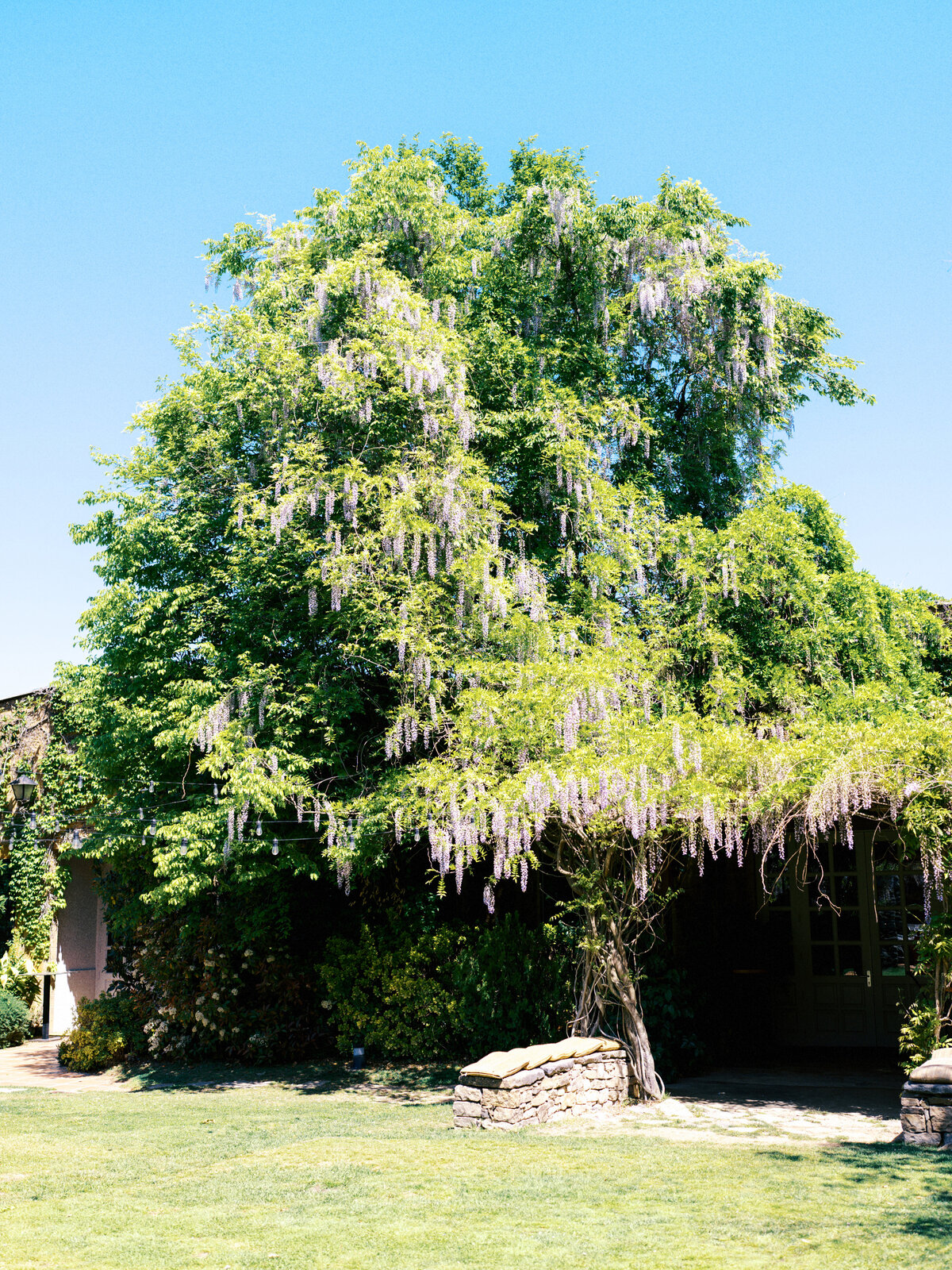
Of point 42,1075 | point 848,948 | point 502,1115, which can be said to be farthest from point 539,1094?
point 42,1075

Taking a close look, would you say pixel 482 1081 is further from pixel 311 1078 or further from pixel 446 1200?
pixel 311 1078

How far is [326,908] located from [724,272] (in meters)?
8.68

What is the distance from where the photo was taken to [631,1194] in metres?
5.81

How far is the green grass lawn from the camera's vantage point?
191 inches

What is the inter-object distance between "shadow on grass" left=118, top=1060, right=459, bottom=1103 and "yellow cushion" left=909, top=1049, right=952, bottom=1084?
437 centimetres

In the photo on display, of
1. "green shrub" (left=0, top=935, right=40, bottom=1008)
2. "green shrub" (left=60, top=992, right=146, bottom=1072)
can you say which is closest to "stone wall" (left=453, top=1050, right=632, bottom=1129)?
"green shrub" (left=60, top=992, right=146, bottom=1072)

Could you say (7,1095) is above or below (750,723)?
below

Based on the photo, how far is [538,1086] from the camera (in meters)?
8.01

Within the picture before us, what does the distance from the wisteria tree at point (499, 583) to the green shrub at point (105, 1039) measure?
1.53 m

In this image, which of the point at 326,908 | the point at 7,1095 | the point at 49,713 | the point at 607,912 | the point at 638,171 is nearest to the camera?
the point at 607,912

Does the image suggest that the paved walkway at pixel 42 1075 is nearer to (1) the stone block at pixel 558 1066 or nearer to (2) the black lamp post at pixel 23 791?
(2) the black lamp post at pixel 23 791

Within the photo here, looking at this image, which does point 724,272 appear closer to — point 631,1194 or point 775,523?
point 775,523

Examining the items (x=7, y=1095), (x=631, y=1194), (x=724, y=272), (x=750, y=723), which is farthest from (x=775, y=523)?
(x=7, y=1095)

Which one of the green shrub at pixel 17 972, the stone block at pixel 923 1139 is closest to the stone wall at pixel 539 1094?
the stone block at pixel 923 1139
